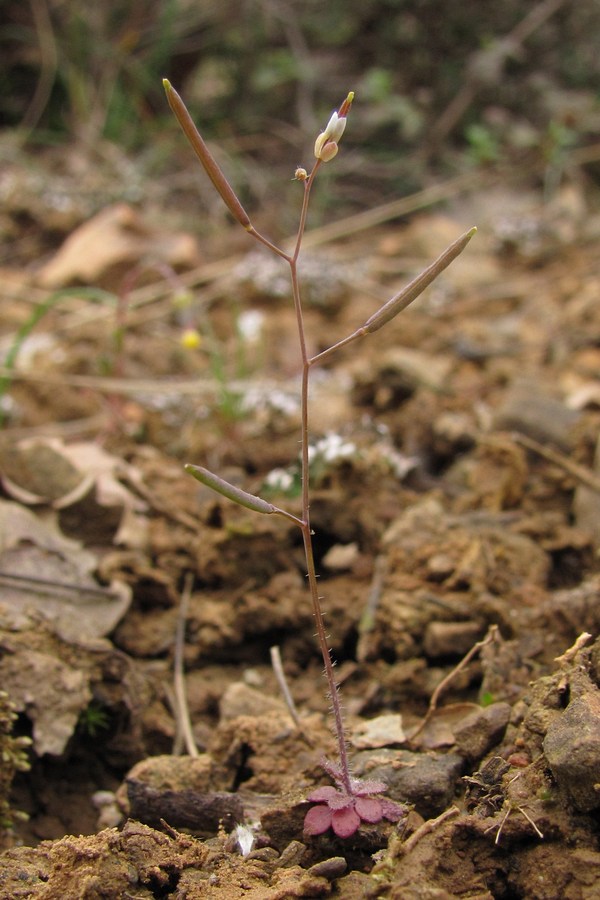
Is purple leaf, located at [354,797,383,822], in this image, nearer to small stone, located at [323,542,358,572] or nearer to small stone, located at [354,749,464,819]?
small stone, located at [354,749,464,819]

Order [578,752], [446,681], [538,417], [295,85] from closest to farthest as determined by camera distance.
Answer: [578,752] → [446,681] → [538,417] → [295,85]

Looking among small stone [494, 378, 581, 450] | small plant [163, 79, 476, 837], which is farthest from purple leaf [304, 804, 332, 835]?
small stone [494, 378, 581, 450]

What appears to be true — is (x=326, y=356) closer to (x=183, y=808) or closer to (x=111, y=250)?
(x=183, y=808)

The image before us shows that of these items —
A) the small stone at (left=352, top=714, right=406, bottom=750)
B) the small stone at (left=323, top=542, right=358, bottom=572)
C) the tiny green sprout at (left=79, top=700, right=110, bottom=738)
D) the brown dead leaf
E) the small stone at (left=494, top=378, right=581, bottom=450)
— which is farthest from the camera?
the brown dead leaf

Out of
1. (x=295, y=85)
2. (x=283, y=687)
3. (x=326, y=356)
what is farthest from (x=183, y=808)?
(x=295, y=85)

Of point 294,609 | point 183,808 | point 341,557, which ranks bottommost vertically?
point 183,808

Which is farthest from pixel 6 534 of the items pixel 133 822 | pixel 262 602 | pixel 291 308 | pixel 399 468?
pixel 291 308

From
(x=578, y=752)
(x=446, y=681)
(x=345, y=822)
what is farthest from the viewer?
(x=446, y=681)
